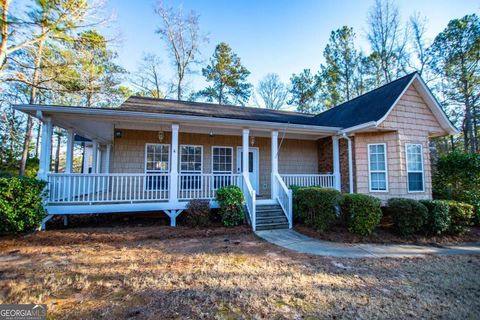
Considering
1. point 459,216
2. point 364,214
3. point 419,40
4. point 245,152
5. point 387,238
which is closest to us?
point 364,214

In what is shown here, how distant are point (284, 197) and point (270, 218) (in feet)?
3.00

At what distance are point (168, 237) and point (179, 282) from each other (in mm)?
2674

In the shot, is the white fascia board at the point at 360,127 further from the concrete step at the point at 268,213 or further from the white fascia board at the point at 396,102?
the concrete step at the point at 268,213

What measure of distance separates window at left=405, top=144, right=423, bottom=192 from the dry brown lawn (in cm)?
352

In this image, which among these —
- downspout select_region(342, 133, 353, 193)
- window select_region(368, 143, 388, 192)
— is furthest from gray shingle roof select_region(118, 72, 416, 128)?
window select_region(368, 143, 388, 192)

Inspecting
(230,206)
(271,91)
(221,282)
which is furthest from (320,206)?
(271,91)

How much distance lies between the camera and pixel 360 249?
5094 millimetres

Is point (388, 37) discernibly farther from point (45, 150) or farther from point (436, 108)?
point (45, 150)

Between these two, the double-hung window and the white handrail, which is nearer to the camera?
the white handrail

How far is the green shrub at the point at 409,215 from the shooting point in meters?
5.79

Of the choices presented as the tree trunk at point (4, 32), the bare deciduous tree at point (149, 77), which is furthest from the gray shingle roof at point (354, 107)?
the bare deciduous tree at point (149, 77)

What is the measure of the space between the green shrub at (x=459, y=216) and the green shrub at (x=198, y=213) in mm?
7042

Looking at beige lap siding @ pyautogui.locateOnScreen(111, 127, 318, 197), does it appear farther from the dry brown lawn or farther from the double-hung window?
the dry brown lawn

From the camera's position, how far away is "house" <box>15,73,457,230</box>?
6.32 m
